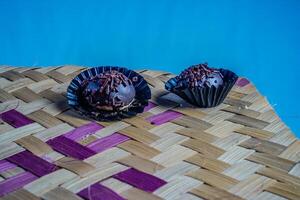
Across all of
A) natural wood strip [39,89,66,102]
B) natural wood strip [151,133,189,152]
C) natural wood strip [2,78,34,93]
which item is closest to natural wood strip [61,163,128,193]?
natural wood strip [151,133,189,152]

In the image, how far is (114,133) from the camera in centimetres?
94

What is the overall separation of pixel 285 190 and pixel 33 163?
1.58 feet

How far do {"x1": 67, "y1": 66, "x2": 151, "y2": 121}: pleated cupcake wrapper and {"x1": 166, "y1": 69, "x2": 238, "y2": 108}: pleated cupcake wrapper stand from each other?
7 cm

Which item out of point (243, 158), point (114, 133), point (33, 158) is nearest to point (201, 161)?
point (243, 158)

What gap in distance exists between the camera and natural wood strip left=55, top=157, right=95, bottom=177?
807mm

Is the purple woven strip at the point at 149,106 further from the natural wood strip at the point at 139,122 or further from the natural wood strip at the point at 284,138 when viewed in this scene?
the natural wood strip at the point at 284,138

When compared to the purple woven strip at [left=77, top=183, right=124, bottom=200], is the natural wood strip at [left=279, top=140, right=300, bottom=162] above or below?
above

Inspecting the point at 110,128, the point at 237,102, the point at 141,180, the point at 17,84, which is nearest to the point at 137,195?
the point at 141,180

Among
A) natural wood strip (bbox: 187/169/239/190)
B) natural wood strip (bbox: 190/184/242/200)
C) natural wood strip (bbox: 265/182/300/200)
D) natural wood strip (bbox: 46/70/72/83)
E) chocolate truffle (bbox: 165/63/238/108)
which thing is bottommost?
natural wood strip (bbox: 190/184/242/200)

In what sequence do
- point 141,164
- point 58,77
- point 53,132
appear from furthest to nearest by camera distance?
point 58,77
point 53,132
point 141,164

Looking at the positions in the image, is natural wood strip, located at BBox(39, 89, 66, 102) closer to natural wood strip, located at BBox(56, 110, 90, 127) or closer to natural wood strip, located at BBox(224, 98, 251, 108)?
natural wood strip, located at BBox(56, 110, 90, 127)

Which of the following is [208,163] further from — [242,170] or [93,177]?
[93,177]

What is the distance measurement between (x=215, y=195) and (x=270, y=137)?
0.81 feet

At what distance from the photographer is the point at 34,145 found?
89 cm
